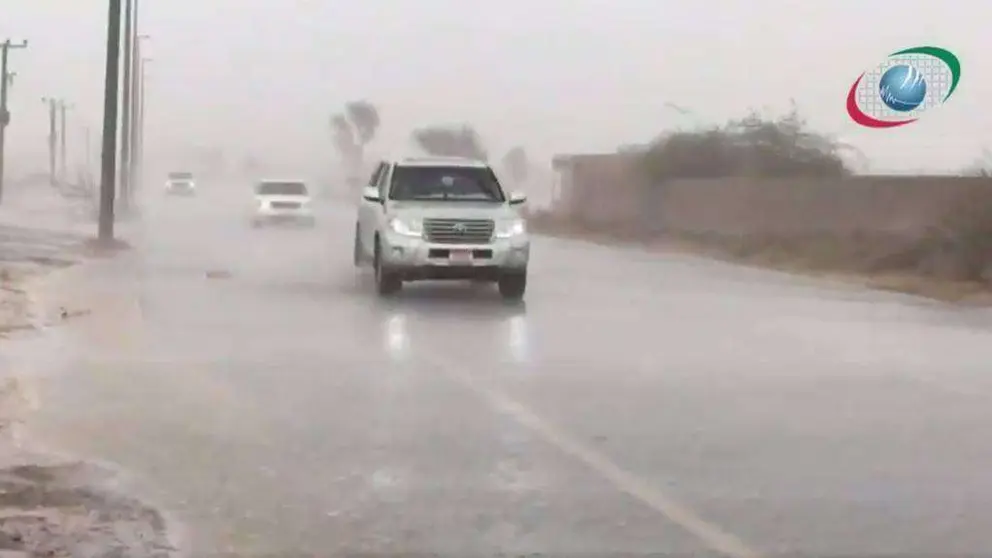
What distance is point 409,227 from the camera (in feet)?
62.3

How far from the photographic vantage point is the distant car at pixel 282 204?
4731 cm

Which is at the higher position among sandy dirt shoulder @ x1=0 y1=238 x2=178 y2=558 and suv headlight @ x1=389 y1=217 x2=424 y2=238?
suv headlight @ x1=389 y1=217 x2=424 y2=238

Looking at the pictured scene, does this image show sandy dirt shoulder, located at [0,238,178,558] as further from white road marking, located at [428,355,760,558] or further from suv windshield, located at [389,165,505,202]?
suv windshield, located at [389,165,505,202]

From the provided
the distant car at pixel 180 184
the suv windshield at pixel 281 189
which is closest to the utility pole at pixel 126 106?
the suv windshield at pixel 281 189

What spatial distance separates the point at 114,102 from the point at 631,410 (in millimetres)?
23647

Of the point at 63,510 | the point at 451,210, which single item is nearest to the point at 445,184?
the point at 451,210

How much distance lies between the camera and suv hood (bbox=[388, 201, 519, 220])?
19.0m

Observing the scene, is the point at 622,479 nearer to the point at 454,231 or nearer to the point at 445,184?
the point at 454,231

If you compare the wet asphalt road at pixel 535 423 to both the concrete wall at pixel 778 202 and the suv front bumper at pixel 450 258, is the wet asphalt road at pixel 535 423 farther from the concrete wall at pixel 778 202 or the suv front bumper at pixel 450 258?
the concrete wall at pixel 778 202

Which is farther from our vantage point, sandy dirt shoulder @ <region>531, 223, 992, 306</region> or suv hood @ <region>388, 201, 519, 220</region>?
sandy dirt shoulder @ <region>531, 223, 992, 306</region>

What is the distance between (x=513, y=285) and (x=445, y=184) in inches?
72.9

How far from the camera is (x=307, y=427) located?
9.40 meters

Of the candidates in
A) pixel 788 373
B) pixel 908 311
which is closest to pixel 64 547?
pixel 788 373

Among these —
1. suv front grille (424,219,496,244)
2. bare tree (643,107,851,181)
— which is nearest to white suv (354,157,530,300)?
suv front grille (424,219,496,244)
